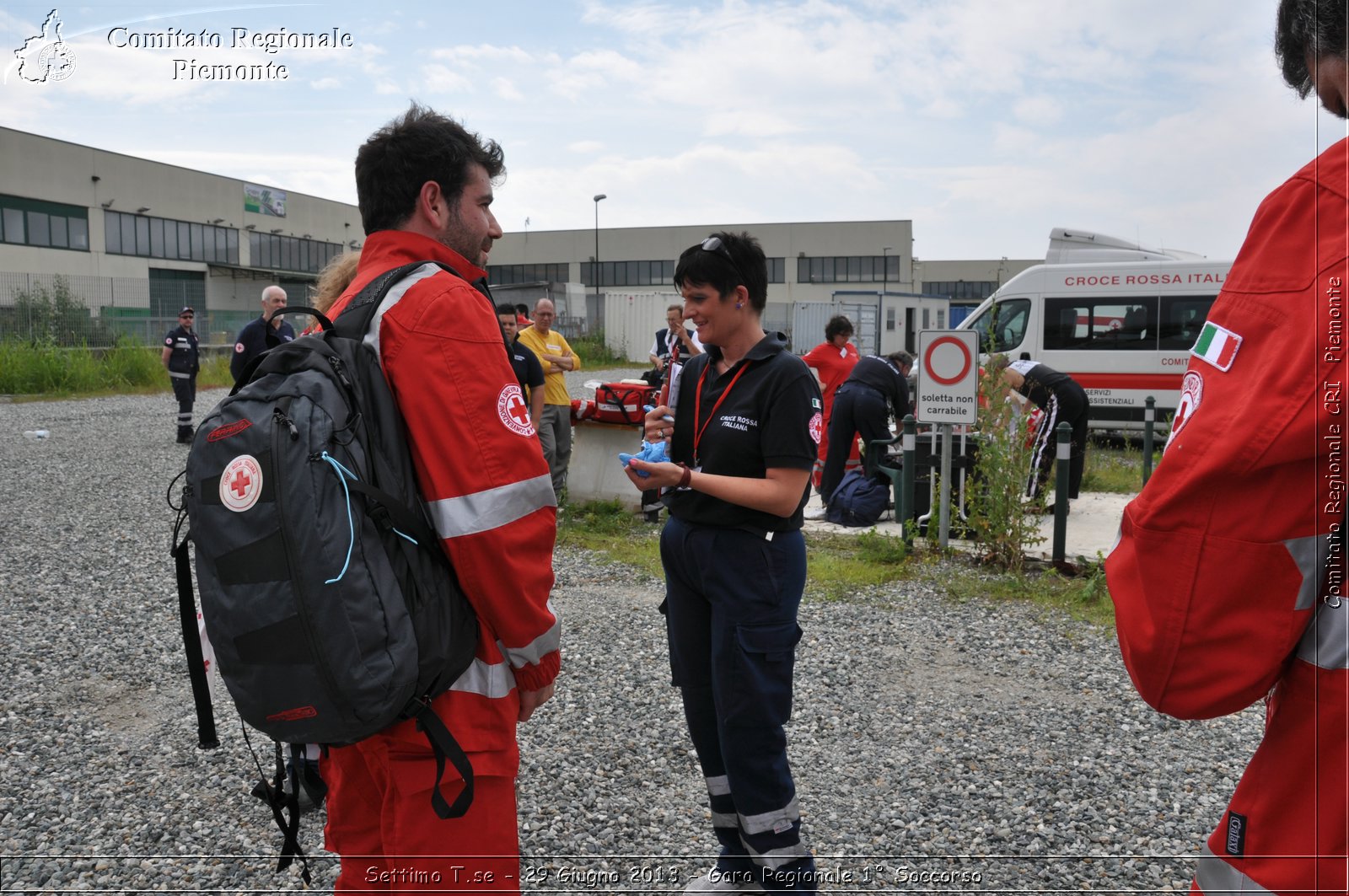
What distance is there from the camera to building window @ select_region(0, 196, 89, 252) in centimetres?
3859

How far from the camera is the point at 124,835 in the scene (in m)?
3.63

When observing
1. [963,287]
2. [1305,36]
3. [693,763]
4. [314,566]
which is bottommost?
[693,763]

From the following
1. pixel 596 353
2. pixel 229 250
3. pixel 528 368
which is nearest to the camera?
pixel 528 368

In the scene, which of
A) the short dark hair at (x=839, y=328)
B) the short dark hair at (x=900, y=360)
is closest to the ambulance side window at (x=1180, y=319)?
the short dark hair at (x=900, y=360)

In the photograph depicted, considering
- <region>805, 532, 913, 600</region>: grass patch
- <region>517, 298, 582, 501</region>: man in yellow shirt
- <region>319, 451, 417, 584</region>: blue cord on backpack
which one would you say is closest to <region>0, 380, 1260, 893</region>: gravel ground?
<region>805, 532, 913, 600</region>: grass patch

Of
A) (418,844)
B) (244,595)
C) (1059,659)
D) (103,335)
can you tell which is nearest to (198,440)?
(244,595)

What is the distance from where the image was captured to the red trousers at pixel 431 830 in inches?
74.0

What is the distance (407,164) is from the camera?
2164mm

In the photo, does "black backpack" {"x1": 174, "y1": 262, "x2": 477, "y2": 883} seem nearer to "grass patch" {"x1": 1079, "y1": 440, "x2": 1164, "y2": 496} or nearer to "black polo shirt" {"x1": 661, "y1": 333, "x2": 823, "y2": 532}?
"black polo shirt" {"x1": 661, "y1": 333, "x2": 823, "y2": 532}

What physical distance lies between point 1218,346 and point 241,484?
5.34 feet

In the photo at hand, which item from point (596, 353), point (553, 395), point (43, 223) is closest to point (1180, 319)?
point (553, 395)

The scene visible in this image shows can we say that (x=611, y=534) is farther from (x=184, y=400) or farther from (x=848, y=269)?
(x=848, y=269)

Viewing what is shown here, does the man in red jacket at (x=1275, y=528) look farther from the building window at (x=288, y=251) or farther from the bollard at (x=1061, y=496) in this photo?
the building window at (x=288, y=251)

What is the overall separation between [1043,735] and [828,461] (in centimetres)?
563
